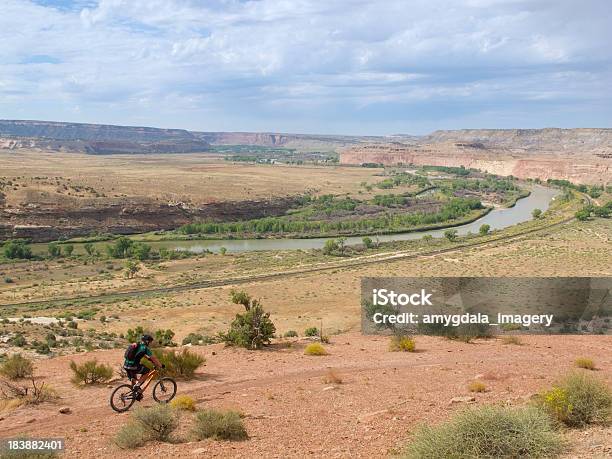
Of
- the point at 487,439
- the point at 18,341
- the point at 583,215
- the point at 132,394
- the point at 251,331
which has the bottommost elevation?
the point at 583,215

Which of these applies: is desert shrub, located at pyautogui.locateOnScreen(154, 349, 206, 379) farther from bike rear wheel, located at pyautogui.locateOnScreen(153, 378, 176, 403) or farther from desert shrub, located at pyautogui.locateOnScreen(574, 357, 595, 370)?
desert shrub, located at pyautogui.locateOnScreen(574, 357, 595, 370)

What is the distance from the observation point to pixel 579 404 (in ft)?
28.8

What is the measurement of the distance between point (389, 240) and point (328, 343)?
52669 millimetres

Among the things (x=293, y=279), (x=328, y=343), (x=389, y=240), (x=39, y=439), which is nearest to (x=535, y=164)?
(x=389, y=240)

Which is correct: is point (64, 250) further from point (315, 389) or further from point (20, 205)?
point (315, 389)

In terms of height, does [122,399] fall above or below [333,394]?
above

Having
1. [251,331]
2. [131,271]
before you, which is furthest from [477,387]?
[131,271]

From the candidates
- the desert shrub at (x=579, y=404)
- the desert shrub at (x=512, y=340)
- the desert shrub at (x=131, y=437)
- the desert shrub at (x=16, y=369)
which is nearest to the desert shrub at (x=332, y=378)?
the desert shrub at (x=579, y=404)

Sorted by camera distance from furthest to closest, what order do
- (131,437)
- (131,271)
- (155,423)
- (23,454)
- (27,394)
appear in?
(131,271) < (27,394) < (155,423) < (131,437) < (23,454)

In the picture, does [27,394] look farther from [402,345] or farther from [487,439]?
[402,345]

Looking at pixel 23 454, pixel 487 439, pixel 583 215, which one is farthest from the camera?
pixel 583 215

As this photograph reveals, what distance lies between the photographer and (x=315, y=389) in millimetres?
11961

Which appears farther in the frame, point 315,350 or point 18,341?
point 18,341

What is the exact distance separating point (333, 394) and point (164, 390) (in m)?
3.44
